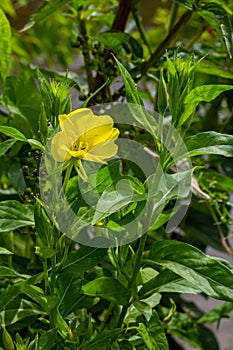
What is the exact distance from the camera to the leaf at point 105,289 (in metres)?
0.41

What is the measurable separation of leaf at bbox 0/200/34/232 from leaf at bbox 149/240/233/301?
94mm

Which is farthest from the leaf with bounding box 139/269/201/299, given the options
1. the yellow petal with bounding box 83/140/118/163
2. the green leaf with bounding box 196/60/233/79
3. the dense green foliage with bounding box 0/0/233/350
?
the green leaf with bounding box 196/60/233/79

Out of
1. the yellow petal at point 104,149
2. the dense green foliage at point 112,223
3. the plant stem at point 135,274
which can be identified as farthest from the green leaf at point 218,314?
the yellow petal at point 104,149

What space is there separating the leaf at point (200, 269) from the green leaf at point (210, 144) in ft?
0.20

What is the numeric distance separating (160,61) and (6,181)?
204 mm

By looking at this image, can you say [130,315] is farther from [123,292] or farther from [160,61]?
[160,61]

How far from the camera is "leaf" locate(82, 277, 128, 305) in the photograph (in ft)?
1.34

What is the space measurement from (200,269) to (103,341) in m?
0.08

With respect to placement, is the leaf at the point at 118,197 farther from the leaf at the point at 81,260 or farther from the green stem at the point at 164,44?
the green stem at the point at 164,44

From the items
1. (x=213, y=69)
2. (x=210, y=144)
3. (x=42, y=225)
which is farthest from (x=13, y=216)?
(x=213, y=69)

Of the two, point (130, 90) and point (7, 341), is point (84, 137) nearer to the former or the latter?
point (130, 90)

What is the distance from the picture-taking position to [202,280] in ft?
1.23

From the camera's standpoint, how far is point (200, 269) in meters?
0.38

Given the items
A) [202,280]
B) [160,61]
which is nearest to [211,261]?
[202,280]
